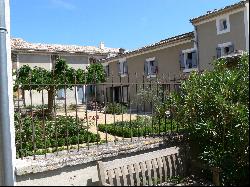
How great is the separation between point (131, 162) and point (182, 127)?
144cm

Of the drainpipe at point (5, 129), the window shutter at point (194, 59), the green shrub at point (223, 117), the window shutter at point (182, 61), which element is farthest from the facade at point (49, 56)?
the drainpipe at point (5, 129)

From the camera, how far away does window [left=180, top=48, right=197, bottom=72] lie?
22094 millimetres

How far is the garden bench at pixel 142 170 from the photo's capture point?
4969 millimetres

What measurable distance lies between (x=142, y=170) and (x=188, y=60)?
18.1 meters

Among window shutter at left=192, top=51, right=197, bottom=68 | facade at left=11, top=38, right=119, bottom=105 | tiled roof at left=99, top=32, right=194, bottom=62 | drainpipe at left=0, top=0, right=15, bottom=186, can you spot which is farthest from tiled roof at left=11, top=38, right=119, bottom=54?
drainpipe at left=0, top=0, right=15, bottom=186

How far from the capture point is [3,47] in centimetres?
459

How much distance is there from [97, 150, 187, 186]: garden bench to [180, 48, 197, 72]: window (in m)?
16.7

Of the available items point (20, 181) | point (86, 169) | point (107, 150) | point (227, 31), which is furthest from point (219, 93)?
point (227, 31)

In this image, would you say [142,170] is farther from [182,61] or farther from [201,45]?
[182,61]

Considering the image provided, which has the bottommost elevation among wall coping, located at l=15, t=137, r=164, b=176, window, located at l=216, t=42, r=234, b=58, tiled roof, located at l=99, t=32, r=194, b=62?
wall coping, located at l=15, t=137, r=164, b=176

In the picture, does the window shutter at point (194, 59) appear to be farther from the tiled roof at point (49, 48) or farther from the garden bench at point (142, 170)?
Result: the garden bench at point (142, 170)

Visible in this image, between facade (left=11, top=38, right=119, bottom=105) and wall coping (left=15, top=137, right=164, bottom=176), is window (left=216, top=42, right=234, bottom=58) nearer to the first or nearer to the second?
facade (left=11, top=38, right=119, bottom=105)

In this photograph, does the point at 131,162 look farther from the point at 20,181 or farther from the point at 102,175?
the point at 20,181

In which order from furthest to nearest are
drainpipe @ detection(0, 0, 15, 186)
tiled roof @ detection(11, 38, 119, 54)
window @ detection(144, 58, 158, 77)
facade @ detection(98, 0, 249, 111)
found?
1. tiled roof @ detection(11, 38, 119, 54)
2. window @ detection(144, 58, 158, 77)
3. facade @ detection(98, 0, 249, 111)
4. drainpipe @ detection(0, 0, 15, 186)
